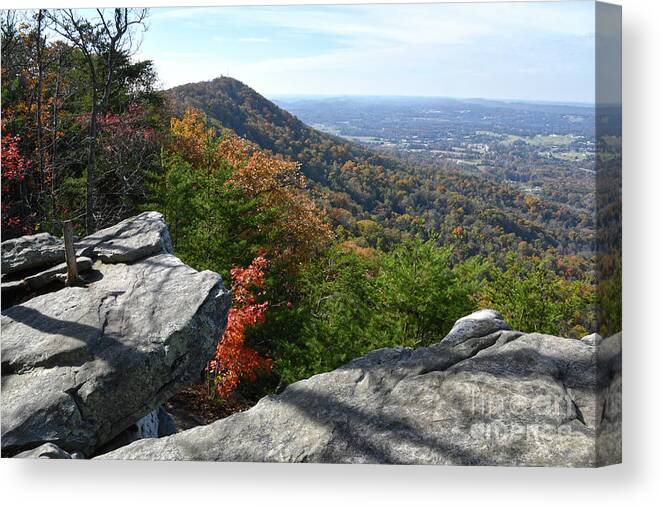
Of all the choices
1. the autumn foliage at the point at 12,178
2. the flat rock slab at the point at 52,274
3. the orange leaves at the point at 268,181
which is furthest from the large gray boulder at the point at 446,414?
the orange leaves at the point at 268,181

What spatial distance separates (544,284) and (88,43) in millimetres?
5075

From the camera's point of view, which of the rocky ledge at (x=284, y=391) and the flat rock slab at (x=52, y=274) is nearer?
the rocky ledge at (x=284, y=391)

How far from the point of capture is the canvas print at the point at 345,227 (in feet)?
18.1

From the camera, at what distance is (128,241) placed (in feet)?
22.8

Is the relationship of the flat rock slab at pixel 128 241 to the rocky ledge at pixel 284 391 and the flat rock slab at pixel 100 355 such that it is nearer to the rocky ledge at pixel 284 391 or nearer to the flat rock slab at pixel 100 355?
the rocky ledge at pixel 284 391

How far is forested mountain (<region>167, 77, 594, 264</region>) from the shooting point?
6484mm

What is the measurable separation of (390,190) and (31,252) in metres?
3.65

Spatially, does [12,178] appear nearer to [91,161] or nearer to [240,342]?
[91,161]

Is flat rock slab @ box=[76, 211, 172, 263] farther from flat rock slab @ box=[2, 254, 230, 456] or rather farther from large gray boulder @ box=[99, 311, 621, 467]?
large gray boulder @ box=[99, 311, 621, 467]

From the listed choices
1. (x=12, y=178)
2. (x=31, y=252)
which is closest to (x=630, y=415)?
(x=31, y=252)

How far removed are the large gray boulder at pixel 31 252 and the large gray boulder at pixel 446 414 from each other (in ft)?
6.72

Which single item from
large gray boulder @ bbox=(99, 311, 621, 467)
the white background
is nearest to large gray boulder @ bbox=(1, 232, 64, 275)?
large gray boulder @ bbox=(99, 311, 621, 467)

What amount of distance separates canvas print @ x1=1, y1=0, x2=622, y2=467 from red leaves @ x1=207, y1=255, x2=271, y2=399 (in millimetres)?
118

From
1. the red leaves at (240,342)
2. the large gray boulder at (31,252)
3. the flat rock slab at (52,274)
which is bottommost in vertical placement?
the red leaves at (240,342)
